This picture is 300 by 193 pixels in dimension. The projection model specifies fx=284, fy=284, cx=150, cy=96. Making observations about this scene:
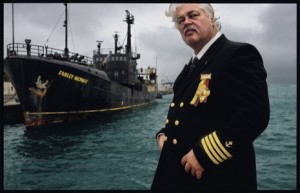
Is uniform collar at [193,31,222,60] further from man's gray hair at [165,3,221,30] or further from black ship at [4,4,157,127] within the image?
black ship at [4,4,157,127]

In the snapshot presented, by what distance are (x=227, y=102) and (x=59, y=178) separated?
310 inches

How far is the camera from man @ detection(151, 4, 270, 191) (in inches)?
61.0

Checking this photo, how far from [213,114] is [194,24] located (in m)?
0.58

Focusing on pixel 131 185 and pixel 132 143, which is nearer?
pixel 131 185

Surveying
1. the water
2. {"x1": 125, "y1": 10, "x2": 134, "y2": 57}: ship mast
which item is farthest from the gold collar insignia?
{"x1": 125, "y1": 10, "x2": 134, "y2": 57}: ship mast

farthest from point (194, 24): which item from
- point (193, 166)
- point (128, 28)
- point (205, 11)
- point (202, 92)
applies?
point (128, 28)

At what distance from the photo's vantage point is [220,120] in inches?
67.2

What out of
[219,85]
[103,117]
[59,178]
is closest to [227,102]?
[219,85]

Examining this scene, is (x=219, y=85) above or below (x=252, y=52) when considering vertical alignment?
below

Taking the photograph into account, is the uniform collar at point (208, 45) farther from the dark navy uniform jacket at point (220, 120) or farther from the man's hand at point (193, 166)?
the man's hand at point (193, 166)

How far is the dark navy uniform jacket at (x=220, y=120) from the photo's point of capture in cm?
154

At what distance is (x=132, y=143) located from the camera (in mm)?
13922

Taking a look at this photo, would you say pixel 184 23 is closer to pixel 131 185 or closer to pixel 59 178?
pixel 131 185

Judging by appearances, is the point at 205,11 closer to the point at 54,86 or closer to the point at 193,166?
the point at 193,166
